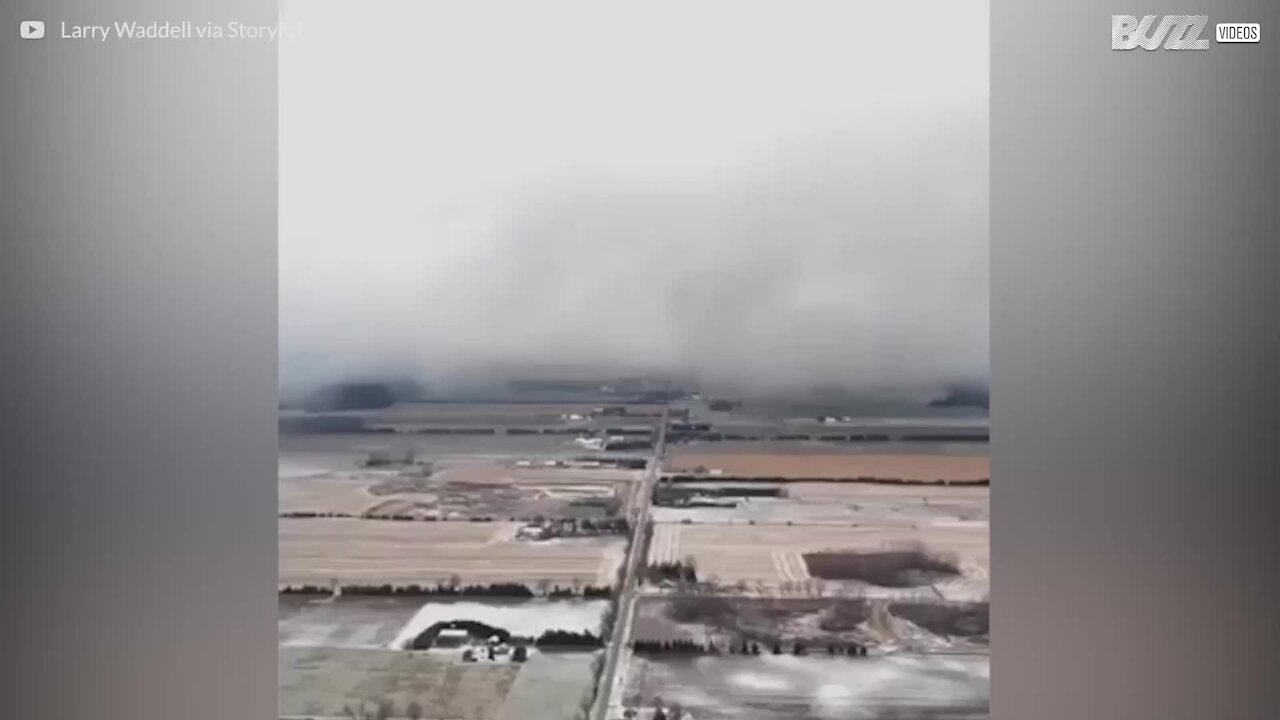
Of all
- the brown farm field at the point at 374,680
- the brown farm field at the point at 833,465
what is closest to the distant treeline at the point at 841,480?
the brown farm field at the point at 833,465

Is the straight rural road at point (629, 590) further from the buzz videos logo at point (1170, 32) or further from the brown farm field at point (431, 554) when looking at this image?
the buzz videos logo at point (1170, 32)

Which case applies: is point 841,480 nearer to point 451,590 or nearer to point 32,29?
point 451,590

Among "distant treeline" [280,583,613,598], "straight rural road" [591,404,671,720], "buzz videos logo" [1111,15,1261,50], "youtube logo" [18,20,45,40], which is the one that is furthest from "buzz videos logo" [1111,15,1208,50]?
"youtube logo" [18,20,45,40]

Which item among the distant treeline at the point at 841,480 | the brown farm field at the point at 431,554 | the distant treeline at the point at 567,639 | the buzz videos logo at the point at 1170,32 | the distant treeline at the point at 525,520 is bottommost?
the distant treeline at the point at 567,639

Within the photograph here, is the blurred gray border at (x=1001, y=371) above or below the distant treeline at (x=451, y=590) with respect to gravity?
above

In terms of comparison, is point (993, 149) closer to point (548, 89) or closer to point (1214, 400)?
point (1214, 400)

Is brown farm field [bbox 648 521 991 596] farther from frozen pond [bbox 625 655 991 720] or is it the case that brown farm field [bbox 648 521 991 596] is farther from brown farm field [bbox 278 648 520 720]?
brown farm field [bbox 278 648 520 720]
